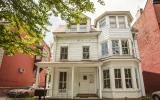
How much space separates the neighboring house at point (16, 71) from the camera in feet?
54.6

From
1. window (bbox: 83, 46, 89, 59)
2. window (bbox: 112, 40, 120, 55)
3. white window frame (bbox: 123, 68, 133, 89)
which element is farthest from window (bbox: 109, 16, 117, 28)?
white window frame (bbox: 123, 68, 133, 89)

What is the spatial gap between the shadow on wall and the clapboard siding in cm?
790

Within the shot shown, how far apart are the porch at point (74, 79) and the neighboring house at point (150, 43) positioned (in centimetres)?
767

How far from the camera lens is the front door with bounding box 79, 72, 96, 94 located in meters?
14.9

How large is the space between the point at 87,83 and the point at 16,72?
938 centimetres

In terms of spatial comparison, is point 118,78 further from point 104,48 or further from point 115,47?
point 104,48

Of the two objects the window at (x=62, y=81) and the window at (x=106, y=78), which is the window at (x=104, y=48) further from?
the window at (x=62, y=81)

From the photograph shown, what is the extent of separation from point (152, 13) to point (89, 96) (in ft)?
43.7

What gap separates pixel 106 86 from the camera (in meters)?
14.3

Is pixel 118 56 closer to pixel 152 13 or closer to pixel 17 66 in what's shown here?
pixel 152 13

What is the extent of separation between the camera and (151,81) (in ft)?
60.5

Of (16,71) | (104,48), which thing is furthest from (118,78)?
(16,71)

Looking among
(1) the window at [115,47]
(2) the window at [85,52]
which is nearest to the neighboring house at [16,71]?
(2) the window at [85,52]

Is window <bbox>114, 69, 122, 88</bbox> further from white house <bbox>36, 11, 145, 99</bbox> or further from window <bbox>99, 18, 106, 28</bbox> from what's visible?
window <bbox>99, 18, 106, 28</bbox>
